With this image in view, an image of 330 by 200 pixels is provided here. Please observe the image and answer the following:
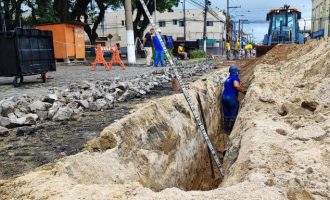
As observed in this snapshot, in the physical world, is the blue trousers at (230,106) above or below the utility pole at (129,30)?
below

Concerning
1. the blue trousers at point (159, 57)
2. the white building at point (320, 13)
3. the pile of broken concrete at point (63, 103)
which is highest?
the white building at point (320, 13)

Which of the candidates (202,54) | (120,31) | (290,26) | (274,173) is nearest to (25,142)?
(274,173)

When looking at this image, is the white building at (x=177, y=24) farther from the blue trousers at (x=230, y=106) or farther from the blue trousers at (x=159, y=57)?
the blue trousers at (x=230, y=106)

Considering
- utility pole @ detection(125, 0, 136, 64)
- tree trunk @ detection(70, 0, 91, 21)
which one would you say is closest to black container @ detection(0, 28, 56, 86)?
utility pole @ detection(125, 0, 136, 64)

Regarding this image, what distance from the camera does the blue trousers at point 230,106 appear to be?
28.6 ft

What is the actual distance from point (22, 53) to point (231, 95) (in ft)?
17.7

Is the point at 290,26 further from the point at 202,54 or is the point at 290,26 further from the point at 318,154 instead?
the point at 318,154

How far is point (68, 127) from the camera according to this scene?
5.89 metres

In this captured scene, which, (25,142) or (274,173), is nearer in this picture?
(274,173)

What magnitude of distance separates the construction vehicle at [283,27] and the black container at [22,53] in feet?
43.6

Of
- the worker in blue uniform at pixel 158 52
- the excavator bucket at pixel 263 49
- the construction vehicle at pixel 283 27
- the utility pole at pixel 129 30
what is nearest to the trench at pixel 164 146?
the worker in blue uniform at pixel 158 52

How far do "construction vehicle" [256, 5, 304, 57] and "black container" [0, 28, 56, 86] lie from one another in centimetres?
1330

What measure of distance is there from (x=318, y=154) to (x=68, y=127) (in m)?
3.69

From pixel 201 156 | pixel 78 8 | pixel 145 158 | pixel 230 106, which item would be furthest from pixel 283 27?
pixel 145 158
